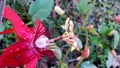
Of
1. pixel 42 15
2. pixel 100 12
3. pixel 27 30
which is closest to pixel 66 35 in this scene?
pixel 27 30

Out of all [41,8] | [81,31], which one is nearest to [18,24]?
[41,8]

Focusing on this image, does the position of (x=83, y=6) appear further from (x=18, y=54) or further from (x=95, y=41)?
(x=18, y=54)

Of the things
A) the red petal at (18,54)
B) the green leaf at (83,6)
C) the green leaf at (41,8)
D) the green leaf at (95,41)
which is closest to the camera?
the red petal at (18,54)

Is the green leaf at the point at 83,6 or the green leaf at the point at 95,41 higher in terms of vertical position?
the green leaf at the point at 83,6

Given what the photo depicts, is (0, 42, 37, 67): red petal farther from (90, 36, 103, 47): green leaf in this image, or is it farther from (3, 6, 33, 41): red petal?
(90, 36, 103, 47): green leaf

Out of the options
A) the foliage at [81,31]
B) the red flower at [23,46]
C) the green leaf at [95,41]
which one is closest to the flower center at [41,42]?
the red flower at [23,46]

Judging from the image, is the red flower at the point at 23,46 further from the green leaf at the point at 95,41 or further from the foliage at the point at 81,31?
the green leaf at the point at 95,41

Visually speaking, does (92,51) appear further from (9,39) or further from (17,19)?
(17,19)
